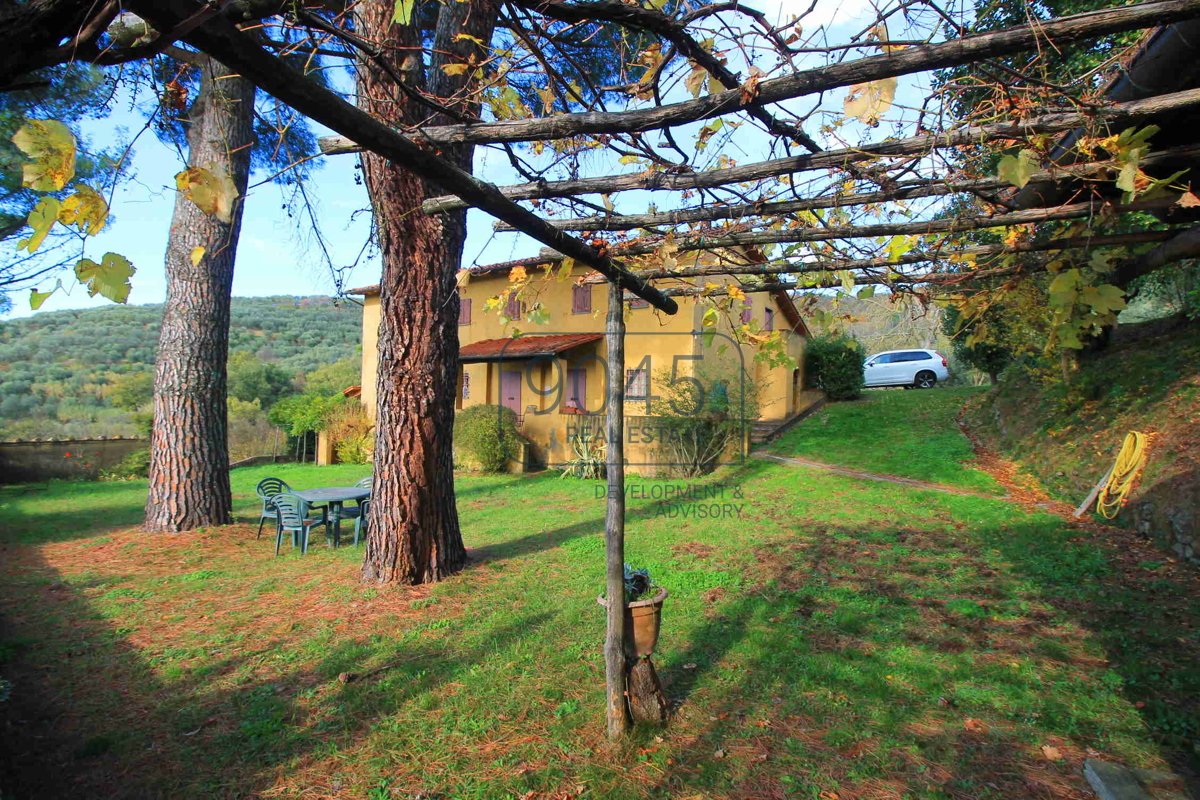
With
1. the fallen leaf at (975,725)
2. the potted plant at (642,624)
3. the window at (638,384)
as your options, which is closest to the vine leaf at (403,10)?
the potted plant at (642,624)

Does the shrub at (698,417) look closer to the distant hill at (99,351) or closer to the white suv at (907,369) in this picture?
the distant hill at (99,351)

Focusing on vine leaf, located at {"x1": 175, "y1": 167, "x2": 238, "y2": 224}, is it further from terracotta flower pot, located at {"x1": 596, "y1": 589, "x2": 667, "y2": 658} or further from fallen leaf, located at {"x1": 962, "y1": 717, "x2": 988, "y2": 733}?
fallen leaf, located at {"x1": 962, "y1": 717, "x2": 988, "y2": 733}

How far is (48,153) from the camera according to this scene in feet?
3.96

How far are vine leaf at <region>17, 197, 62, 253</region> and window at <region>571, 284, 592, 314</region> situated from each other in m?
13.4

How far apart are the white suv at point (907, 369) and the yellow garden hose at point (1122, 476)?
15309 mm

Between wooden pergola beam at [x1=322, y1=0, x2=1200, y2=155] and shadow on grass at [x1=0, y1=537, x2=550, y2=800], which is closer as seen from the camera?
wooden pergola beam at [x1=322, y1=0, x2=1200, y2=155]

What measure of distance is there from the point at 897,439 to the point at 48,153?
1438 cm

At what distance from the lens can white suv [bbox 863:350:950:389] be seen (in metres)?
21.8

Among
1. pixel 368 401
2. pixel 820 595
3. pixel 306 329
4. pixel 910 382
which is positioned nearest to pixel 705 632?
pixel 820 595

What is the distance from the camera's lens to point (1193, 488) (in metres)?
5.91

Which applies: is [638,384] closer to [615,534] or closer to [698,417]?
[698,417]

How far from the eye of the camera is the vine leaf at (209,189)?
1.37 metres

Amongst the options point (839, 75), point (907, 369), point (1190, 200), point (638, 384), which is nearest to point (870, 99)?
point (839, 75)

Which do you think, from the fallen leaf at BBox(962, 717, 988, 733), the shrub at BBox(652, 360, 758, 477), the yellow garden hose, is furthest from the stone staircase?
the fallen leaf at BBox(962, 717, 988, 733)
